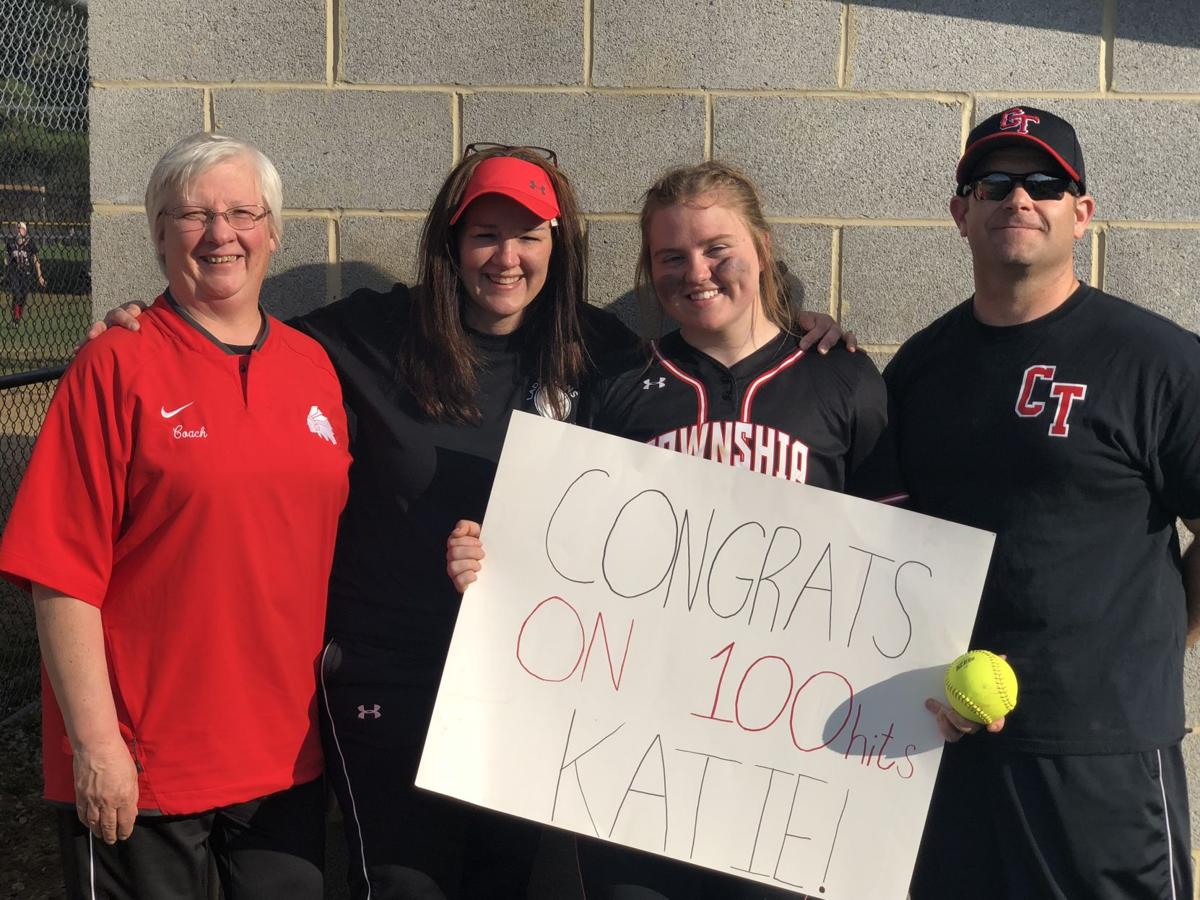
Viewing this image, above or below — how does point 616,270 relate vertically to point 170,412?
above

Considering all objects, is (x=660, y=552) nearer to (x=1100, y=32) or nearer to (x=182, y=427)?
(x=182, y=427)

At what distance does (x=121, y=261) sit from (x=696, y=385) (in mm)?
1949

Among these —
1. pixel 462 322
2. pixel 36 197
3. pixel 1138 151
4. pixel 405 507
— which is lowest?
pixel 405 507

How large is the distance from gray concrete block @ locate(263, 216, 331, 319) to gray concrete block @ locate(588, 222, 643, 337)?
0.80m

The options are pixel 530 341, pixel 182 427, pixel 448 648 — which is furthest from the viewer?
pixel 530 341

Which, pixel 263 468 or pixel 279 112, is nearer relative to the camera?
pixel 263 468

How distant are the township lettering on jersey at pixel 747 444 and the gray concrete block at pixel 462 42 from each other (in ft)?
4.36

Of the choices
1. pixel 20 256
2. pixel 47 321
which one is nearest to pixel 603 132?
pixel 20 256

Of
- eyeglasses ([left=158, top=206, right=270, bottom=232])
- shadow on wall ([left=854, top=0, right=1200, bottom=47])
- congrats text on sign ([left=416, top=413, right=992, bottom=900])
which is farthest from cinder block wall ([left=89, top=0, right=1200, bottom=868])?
congrats text on sign ([left=416, top=413, right=992, bottom=900])

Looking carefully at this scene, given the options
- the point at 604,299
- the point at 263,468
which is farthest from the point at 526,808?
the point at 604,299

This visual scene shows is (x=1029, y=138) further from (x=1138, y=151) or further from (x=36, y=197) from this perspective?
(x=36, y=197)

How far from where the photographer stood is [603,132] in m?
3.09

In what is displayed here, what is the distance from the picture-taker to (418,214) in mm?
3168

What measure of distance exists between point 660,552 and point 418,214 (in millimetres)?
1482
